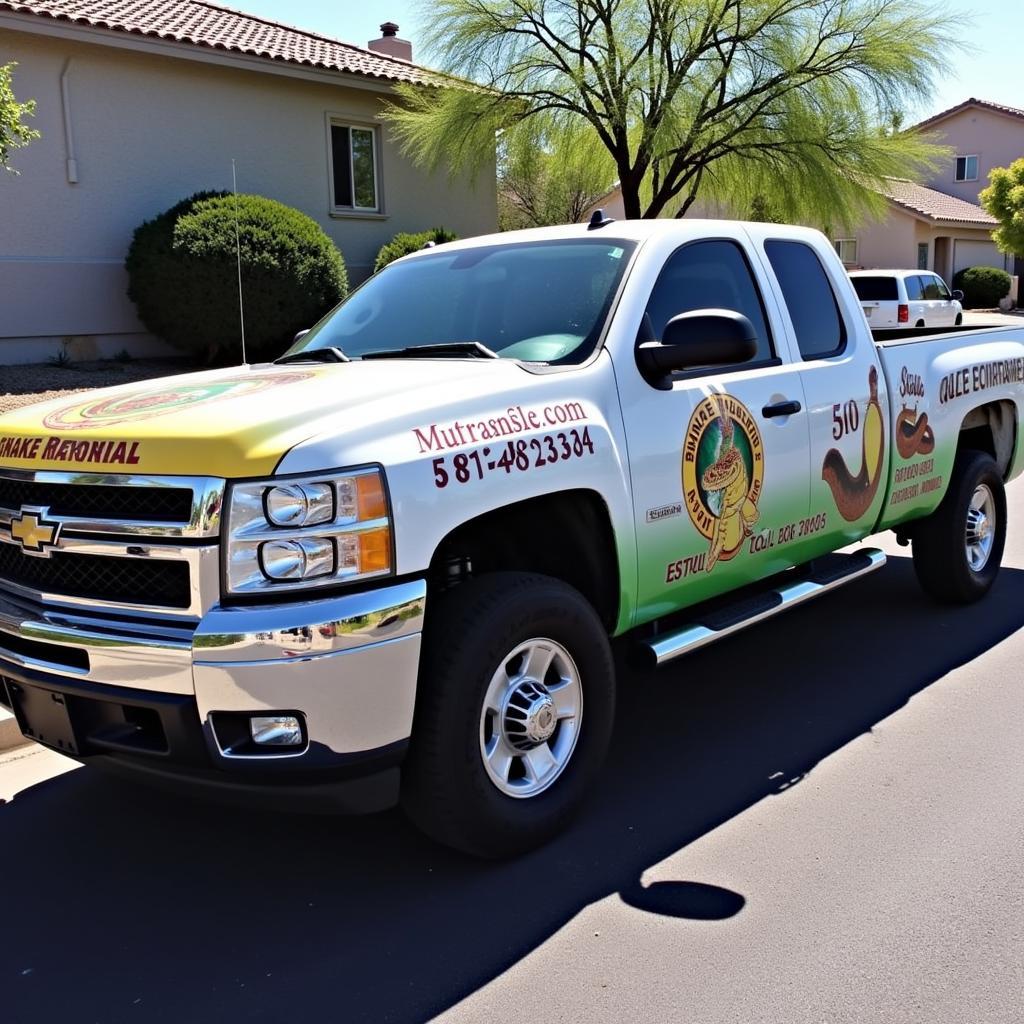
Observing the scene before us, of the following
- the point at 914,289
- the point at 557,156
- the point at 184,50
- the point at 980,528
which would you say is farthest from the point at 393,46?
the point at 980,528

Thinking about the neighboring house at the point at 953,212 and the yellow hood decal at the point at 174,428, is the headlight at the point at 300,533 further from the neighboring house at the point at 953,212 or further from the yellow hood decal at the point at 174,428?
the neighboring house at the point at 953,212

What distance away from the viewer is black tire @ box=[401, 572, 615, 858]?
3211 mm

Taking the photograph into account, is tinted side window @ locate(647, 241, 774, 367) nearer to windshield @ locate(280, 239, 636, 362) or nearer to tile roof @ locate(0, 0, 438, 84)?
windshield @ locate(280, 239, 636, 362)

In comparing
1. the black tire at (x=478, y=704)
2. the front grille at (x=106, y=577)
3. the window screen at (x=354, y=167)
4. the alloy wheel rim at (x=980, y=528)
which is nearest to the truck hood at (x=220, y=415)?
the front grille at (x=106, y=577)

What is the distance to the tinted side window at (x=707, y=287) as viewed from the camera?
4.32m

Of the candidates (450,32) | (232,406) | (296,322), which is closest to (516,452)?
(232,406)

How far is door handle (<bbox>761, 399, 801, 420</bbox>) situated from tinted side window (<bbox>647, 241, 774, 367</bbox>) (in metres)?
0.21

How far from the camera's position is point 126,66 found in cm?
1608

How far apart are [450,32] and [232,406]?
1781 centimetres

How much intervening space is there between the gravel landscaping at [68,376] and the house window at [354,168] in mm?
5186

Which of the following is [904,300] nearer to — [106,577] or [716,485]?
[716,485]

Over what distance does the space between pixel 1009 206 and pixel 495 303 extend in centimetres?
3843

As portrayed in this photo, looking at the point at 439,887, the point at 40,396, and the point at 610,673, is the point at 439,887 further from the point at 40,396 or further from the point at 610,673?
the point at 40,396

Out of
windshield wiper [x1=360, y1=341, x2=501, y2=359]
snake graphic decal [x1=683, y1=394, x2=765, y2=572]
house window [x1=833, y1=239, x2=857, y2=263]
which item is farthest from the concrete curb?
house window [x1=833, y1=239, x2=857, y2=263]
